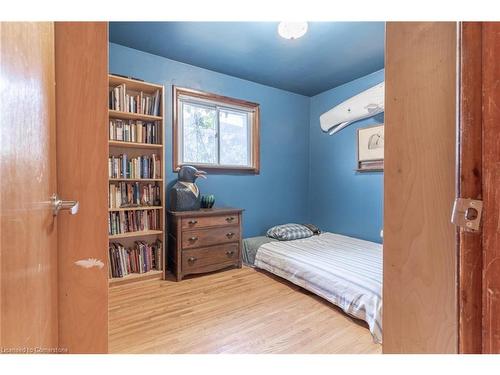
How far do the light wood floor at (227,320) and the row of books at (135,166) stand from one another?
42.5 inches

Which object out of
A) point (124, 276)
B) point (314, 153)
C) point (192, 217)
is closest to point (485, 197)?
point (192, 217)

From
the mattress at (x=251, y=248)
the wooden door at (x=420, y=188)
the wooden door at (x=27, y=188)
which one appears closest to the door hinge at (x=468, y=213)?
the wooden door at (x=420, y=188)

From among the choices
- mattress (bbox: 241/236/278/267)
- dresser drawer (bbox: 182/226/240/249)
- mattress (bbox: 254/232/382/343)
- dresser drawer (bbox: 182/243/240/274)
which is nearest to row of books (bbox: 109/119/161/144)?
dresser drawer (bbox: 182/226/240/249)

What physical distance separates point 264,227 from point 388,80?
2871mm

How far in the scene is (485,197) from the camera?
441 mm

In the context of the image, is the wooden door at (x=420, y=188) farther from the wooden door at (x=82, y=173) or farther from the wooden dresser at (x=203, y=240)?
the wooden dresser at (x=203, y=240)

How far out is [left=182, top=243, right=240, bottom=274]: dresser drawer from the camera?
2.47 meters

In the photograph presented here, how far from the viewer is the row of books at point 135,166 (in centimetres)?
230

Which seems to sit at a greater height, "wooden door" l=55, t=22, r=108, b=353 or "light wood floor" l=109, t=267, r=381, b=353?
"wooden door" l=55, t=22, r=108, b=353

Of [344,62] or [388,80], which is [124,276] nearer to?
[388,80]

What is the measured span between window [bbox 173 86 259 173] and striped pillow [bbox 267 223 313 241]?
87cm

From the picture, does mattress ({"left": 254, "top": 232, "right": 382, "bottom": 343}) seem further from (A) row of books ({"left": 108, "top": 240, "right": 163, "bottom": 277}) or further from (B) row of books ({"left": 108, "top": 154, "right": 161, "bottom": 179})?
(B) row of books ({"left": 108, "top": 154, "right": 161, "bottom": 179})

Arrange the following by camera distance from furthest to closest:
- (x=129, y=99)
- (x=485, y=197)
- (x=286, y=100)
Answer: (x=286, y=100)
(x=129, y=99)
(x=485, y=197)
